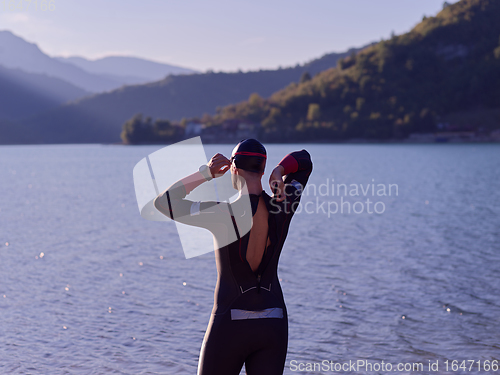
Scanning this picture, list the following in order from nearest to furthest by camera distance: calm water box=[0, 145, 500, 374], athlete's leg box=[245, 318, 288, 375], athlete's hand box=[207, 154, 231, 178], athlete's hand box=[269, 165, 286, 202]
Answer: athlete's hand box=[207, 154, 231, 178], athlete's hand box=[269, 165, 286, 202], athlete's leg box=[245, 318, 288, 375], calm water box=[0, 145, 500, 374]

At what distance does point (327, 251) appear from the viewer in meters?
18.5

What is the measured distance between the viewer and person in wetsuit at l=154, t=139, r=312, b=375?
10.9ft

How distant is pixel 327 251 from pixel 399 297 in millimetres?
6393

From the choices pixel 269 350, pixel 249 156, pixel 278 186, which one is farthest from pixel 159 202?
pixel 269 350

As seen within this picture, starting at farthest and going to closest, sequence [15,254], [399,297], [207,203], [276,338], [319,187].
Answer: [319,187]
[15,254]
[399,297]
[276,338]
[207,203]

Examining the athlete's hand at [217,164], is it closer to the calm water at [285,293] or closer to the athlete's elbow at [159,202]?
the athlete's elbow at [159,202]

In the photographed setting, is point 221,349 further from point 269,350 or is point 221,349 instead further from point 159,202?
point 159,202

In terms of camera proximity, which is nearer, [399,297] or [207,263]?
[399,297]

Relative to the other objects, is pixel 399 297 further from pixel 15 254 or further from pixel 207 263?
pixel 15 254

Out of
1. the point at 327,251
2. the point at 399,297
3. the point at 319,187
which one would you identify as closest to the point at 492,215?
the point at 327,251

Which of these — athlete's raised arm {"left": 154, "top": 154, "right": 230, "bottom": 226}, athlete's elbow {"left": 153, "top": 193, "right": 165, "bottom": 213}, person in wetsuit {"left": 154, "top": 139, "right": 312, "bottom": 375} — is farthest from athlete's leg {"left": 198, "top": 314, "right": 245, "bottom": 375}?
athlete's elbow {"left": 153, "top": 193, "right": 165, "bottom": 213}

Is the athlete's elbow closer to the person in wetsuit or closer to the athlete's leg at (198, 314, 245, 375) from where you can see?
the person in wetsuit

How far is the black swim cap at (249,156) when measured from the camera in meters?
3.28

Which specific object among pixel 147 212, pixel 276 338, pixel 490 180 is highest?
pixel 147 212
